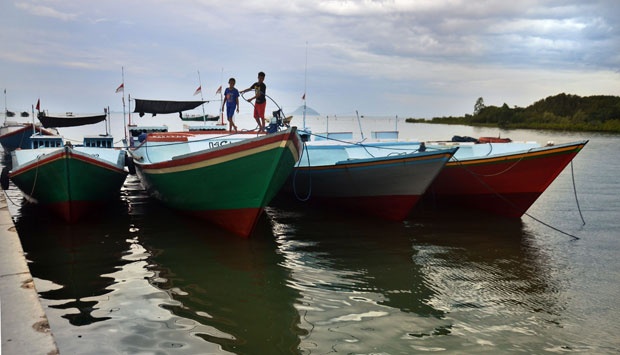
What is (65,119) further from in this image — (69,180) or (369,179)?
(369,179)

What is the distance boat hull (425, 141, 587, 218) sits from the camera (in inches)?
450

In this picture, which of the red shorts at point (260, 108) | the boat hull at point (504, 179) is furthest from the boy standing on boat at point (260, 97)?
the boat hull at point (504, 179)

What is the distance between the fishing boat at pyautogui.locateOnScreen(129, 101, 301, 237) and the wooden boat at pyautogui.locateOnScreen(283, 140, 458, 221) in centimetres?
211

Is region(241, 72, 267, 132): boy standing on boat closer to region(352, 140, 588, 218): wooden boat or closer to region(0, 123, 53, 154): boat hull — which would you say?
region(352, 140, 588, 218): wooden boat

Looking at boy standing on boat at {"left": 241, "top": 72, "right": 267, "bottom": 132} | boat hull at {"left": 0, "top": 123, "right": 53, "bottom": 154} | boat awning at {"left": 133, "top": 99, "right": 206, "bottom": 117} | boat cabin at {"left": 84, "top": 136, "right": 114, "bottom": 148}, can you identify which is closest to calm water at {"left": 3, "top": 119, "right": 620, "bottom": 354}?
boy standing on boat at {"left": 241, "top": 72, "right": 267, "bottom": 132}

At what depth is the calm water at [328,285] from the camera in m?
5.32

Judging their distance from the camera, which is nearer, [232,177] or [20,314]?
[20,314]

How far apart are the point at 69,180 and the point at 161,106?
10.3 metres

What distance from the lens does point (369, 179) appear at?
11125mm

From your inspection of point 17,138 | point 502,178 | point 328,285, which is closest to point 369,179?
point 502,178

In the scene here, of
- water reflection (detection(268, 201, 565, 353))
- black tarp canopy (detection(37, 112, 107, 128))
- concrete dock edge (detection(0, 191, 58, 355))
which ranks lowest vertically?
water reflection (detection(268, 201, 565, 353))

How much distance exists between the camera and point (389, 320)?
5.86 m

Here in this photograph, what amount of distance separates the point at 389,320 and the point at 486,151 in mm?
9456

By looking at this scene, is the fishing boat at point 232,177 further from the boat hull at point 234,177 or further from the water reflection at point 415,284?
the water reflection at point 415,284
